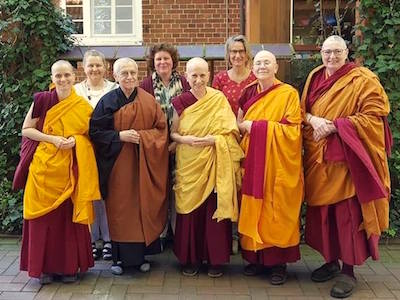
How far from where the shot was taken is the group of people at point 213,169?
402 cm

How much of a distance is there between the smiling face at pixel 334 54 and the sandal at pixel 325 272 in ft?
5.05

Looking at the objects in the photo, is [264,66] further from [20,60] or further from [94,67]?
[20,60]

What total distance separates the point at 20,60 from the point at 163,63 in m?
1.75

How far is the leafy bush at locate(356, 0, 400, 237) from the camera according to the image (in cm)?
516

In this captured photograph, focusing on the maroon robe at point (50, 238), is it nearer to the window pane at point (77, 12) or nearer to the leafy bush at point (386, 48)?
the leafy bush at point (386, 48)

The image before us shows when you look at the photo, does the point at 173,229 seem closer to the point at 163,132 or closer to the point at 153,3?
the point at 163,132

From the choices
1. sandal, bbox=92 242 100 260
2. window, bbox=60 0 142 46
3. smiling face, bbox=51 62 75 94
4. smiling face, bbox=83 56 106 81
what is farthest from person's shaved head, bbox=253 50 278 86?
window, bbox=60 0 142 46

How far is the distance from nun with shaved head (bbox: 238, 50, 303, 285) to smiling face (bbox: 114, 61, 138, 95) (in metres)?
0.89

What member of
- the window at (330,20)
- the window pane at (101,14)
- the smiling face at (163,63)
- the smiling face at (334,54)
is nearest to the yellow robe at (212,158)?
the smiling face at (163,63)

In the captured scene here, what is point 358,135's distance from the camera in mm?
3941

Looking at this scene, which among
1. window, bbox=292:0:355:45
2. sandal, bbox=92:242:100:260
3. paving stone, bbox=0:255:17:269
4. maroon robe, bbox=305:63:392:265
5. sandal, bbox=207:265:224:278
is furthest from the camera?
window, bbox=292:0:355:45

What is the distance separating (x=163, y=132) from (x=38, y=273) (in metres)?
1.43

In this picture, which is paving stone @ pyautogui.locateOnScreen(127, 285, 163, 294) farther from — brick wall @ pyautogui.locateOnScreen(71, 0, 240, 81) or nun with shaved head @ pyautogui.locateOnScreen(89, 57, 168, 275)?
brick wall @ pyautogui.locateOnScreen(71, 0, 240, 81)

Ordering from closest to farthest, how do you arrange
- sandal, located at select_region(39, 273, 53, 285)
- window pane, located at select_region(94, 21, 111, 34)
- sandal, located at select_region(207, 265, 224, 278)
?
1. sandal, located at select_region(39, 273, 53, 285)
2. sandal, located at select_region(207, 265, 224, 278)
3. window pane, located at select_region(94, 21, 111, 34)
